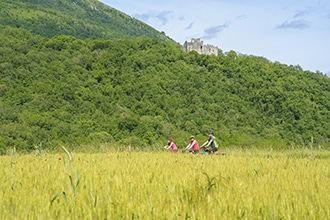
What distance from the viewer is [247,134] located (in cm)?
6519

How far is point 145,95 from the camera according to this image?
7044 cm

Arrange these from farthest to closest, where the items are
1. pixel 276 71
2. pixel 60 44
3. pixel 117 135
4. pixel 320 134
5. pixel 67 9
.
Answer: pixel 67 9 → pixel 276 71 → pixel 60 44 → pixel 320 134 → pixel 117 135

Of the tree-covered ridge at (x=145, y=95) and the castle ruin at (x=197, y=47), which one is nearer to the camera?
the tree-covered ridge at (x=145, y=95)

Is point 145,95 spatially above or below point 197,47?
below

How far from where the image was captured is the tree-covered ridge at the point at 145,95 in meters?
54.4

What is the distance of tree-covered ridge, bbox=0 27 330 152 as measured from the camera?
178ft

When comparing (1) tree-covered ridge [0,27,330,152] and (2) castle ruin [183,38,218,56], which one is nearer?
(1) tree-covered ridge [0,27,330,152]

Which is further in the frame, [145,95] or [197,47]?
[197,47]

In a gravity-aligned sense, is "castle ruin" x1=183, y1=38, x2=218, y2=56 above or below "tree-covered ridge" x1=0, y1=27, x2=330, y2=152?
above

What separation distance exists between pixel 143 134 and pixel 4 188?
51.6m

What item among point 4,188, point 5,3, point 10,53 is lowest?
point 4,188

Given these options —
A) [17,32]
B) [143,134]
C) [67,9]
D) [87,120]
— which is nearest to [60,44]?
[17,32]

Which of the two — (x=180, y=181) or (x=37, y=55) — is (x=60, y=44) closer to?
(x=37, y=55)

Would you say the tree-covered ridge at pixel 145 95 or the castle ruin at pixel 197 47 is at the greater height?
the castle ruin at pixel 197 47
